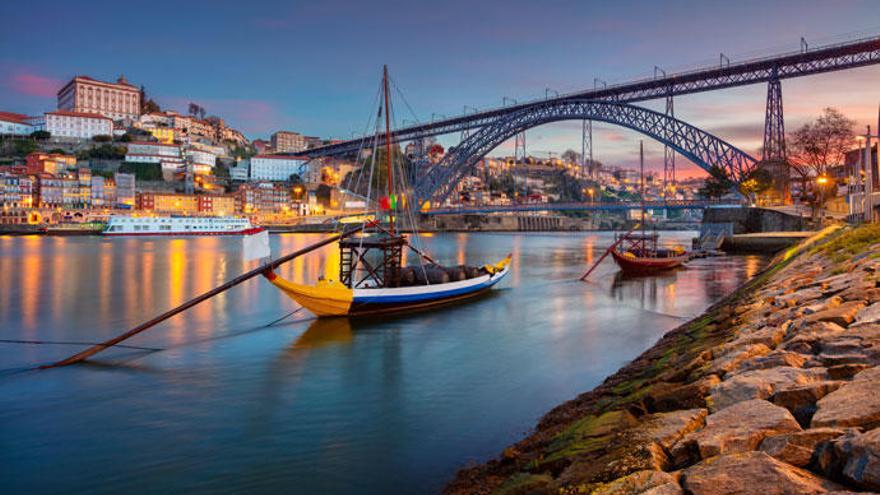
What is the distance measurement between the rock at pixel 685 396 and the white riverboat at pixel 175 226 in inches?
3054

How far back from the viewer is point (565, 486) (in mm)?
3781

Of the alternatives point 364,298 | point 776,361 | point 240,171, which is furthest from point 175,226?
point 776,361

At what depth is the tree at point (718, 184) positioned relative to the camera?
46.9m

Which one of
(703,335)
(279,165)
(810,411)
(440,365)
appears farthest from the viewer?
(279,165)

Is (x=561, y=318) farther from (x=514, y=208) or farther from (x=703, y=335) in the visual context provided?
(x=514, y=208)

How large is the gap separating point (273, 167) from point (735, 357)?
12534 centimetres

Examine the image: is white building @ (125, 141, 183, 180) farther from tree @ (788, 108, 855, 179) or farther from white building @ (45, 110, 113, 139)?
tree @ (788, 108, 855, 179)

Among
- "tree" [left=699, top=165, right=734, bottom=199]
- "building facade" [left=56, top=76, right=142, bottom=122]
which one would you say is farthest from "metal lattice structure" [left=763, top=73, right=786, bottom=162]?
"building facade" [left=56, top=76, right=142, bottom=122]

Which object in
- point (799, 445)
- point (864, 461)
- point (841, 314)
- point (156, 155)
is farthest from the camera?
point (156, 155)

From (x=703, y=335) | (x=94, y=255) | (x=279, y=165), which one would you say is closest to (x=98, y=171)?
(x=279, y=165)

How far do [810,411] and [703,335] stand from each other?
18.6 ft

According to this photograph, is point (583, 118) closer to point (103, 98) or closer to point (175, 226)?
point (175, 226)

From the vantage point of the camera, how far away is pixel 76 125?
112m

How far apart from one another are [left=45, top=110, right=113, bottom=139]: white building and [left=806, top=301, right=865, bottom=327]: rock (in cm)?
12773
